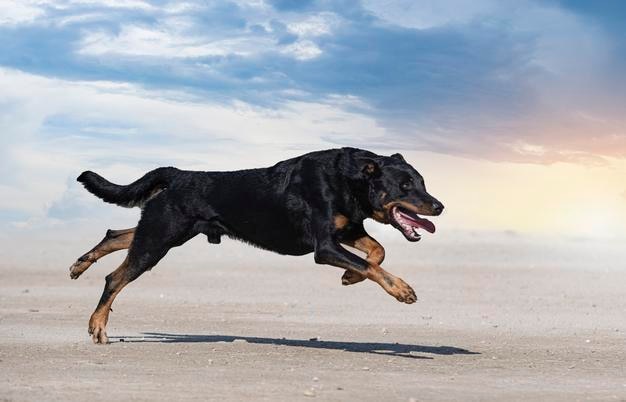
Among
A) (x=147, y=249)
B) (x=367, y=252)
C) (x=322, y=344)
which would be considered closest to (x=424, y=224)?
(x=367, y=252)

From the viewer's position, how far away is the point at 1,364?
36.8ft

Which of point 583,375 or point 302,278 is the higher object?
A: point 302,278

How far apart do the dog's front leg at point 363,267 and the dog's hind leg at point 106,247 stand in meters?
2.44

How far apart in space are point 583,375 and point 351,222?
8.78 ft

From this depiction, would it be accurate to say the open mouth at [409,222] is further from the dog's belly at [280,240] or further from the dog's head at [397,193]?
the dog's belly at [280,240]

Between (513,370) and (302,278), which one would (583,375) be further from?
(302,278)

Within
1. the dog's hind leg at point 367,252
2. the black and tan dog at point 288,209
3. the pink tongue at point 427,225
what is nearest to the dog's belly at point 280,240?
the black and tan dog at point 288,209

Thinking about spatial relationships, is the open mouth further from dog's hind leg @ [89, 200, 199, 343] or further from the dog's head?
dog's hind leg @ [89, 200, 199, 343]

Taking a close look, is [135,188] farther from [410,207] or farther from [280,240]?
[410,207]

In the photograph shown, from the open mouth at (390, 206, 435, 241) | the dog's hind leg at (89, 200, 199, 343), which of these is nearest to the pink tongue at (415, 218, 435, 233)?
the open mouth at (390, 206, 435, 241)

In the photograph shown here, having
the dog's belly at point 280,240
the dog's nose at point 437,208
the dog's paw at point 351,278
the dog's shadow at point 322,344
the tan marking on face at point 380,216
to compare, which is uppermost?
the dog's nose at point 437,208

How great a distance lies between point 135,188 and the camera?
13.3 metres

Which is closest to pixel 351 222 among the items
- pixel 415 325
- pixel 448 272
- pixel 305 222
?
pixel 305 222

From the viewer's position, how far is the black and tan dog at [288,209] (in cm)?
1173
